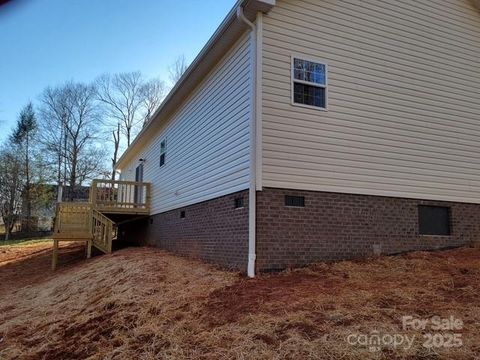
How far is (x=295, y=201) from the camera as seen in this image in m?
7.82

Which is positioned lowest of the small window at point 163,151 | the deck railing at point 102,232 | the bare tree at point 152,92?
the deck railing at point 102,232

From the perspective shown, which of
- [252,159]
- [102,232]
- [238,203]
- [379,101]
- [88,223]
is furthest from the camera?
[102,232]

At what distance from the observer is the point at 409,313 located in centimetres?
479

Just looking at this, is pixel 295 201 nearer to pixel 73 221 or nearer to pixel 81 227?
pixel 81 227

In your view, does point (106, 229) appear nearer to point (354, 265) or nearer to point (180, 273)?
point (180, 273)

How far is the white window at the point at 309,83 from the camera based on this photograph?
26.8 feet

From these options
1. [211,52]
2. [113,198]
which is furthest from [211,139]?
[113,198]

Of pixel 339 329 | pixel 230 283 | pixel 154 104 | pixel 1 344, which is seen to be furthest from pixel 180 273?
pixel 154 104

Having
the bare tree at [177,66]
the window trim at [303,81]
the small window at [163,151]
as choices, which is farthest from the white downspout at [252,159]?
the bare tree at [177,66]

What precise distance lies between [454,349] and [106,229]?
12.2 meters

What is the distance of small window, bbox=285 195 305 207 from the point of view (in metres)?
7.75

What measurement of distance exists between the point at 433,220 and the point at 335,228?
9.14ft

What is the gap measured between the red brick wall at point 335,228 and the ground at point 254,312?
1.19ft

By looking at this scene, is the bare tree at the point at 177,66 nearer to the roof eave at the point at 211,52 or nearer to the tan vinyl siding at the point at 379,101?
the roof eave at the point at 211,52
